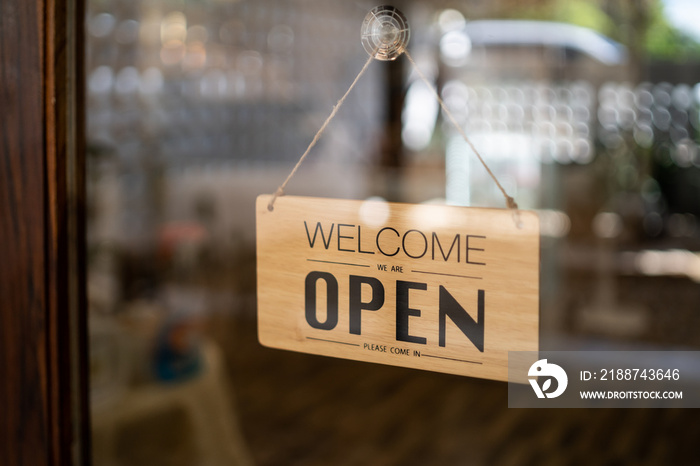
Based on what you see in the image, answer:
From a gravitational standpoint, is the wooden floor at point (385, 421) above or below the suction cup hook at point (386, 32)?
below

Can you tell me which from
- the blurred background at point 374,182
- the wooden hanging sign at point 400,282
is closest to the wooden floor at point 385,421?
the blurred background at point 374,182

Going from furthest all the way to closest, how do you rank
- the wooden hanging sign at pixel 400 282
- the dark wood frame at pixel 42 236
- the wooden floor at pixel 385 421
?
the wooden floor at pixel 385 421 → the dark wood frame at pixel 42 236 → the wooden hanging sign at pixel 400 282

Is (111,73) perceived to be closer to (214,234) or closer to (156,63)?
(156,63)

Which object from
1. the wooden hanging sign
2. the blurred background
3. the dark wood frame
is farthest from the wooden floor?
the wooden hanging sign

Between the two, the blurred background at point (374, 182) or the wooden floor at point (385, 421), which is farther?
the wooden floor at point (385, 421)

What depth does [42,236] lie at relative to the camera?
0.49 metres

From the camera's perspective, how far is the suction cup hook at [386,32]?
362 millimetres

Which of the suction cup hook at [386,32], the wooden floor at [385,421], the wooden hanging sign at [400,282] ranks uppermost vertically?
the suction cup hook at [386,32]

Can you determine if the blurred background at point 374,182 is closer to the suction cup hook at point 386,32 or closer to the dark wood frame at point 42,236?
the dark wood frame at point 42,236

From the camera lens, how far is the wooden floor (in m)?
1.76

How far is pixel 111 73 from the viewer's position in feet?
9.77

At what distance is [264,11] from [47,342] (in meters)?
3.47

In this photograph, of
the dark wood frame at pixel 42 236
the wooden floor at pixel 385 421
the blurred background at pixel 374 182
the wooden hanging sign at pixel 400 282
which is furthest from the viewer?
the wooden floor at pixel 385 421

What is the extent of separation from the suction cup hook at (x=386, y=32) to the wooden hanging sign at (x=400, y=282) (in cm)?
9
